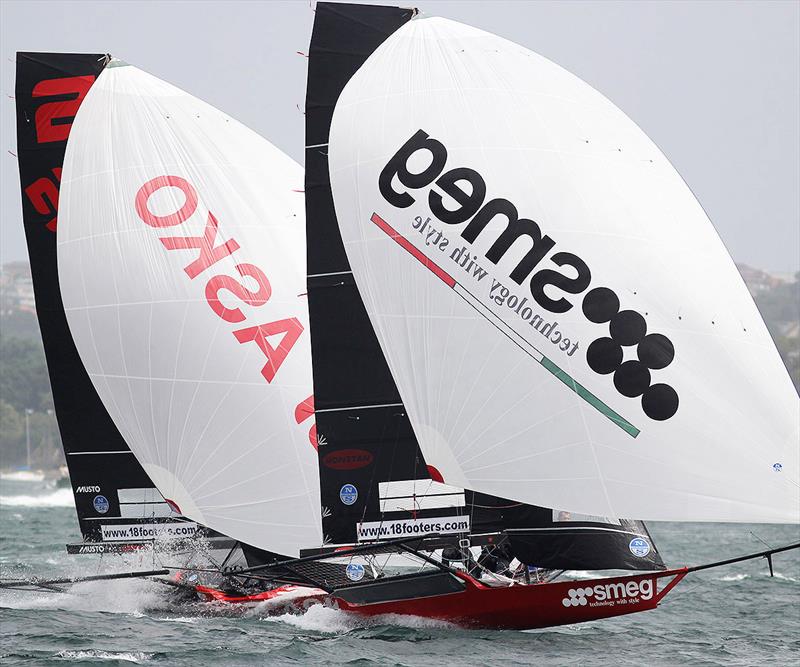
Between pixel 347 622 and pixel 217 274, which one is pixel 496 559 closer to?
pixel 347 622

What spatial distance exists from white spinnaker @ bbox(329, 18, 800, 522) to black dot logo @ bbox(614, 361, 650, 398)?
20 mm

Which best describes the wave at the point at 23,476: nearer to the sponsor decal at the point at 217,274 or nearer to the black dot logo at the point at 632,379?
the sponsor decal at the point at 217,274

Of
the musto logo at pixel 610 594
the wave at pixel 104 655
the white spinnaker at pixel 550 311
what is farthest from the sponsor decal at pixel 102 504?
the musto logo at pixel 610 594

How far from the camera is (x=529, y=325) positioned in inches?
516

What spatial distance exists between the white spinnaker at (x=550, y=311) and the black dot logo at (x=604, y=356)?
19 mm

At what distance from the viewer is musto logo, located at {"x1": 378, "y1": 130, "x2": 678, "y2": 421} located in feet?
41.4

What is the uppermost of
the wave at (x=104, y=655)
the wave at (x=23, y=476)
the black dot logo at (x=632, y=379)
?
the black dot logo at (x=632, y=379)

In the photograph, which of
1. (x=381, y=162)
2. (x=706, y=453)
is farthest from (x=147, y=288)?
(x=706, y=453)

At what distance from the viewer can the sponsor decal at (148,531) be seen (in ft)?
56.4

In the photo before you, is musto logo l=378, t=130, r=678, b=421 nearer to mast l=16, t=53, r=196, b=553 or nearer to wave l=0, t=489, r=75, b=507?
mast l=16, t=53, r=196, b=553

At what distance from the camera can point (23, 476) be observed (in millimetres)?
97562

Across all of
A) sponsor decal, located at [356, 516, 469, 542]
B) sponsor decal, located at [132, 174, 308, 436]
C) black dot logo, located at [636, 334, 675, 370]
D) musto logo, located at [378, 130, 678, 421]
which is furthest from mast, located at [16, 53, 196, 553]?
black dot logo, located at [636, 334, 675, 370]

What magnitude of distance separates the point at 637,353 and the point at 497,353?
130 cm

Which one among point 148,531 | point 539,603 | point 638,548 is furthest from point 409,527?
point 148,531
